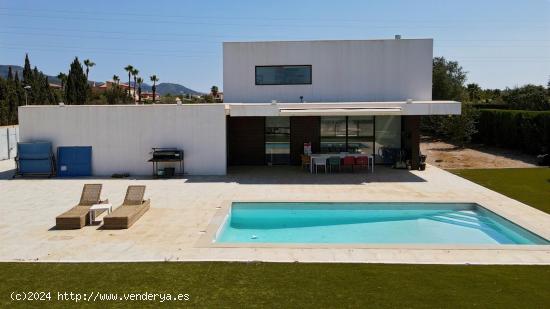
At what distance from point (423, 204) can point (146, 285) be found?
1054 cm

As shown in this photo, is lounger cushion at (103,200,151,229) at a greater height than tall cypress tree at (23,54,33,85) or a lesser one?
lesser

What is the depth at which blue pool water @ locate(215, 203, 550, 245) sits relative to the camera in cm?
1330

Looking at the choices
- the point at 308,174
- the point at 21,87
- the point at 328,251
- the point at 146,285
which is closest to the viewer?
the point at 146,285

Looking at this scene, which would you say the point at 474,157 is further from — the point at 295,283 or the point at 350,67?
the point at 295,283

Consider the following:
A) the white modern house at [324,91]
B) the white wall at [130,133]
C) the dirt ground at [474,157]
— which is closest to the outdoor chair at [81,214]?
the white wall at [130,133]

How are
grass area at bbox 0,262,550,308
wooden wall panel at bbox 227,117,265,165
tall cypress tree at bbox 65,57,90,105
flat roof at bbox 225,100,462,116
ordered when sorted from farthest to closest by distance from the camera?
tall cypress tree at bbox 65,57,90,105 → wooden wall panel at bbox 227,117,265,165 → flat roof at bbox 225,100,462,116 → grass area at bbox 0,262,550,308

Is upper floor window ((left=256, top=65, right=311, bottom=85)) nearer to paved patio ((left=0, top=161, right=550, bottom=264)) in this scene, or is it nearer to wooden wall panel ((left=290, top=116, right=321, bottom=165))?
wooden wall panel ((left=290, top=116, right=321, bottom=165))

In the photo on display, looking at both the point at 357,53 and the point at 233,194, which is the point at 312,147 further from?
the point at 233,194

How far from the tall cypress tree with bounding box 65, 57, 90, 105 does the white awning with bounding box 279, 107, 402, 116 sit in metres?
59.9

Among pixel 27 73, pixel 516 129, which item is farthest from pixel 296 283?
pixel 27 73

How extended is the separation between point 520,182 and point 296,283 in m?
15.6

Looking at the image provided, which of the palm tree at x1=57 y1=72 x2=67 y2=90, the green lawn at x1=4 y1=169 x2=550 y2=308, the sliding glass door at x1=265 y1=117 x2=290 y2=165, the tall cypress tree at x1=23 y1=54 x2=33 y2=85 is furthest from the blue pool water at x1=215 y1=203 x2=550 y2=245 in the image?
the palm tree at x1=57 y1=72 x2=67 y2=90

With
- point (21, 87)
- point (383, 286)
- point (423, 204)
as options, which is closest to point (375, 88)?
point (423, 204)

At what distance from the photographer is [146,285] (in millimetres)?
9047
